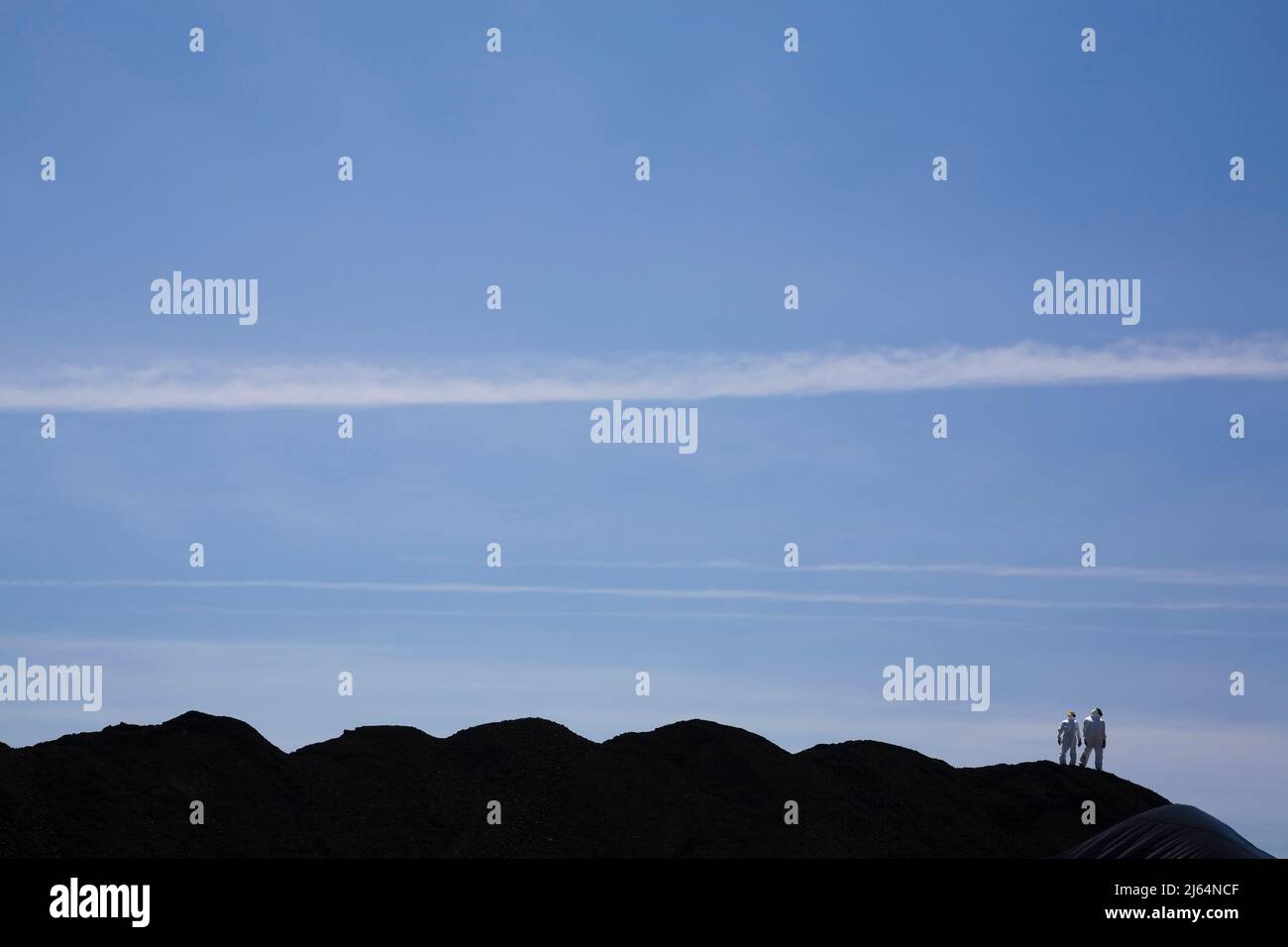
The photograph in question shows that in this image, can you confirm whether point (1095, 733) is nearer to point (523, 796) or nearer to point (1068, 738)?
point (1068, 738)

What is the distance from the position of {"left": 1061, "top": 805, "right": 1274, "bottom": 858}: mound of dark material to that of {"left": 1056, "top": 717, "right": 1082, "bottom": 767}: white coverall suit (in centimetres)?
1886

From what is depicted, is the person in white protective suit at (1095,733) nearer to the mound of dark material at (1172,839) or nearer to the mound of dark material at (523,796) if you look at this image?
the mound of dark material at (523,796)

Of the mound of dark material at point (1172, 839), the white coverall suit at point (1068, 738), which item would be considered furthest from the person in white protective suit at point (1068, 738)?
the mound of dark material at point (1172, 839)

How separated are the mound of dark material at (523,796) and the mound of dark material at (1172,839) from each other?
1629 centimetres

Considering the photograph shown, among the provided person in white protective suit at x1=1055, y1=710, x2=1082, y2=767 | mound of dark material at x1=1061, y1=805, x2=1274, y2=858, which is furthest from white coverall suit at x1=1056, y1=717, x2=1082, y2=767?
mound of dark material at x1=1061, y1=805, x2=1274, y2=858

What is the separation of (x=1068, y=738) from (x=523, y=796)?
1530cm

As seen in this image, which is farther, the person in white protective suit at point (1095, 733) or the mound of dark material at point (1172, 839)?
the person in white protective suit at point (1095, 733)

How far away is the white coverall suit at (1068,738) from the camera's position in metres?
38.0

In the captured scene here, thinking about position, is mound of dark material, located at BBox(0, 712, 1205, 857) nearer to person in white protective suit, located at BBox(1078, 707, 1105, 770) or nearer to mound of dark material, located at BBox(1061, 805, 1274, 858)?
person in white protective suit, located at BBox(1078, 707, 1105, 770)

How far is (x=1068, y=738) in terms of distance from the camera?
3847cm
